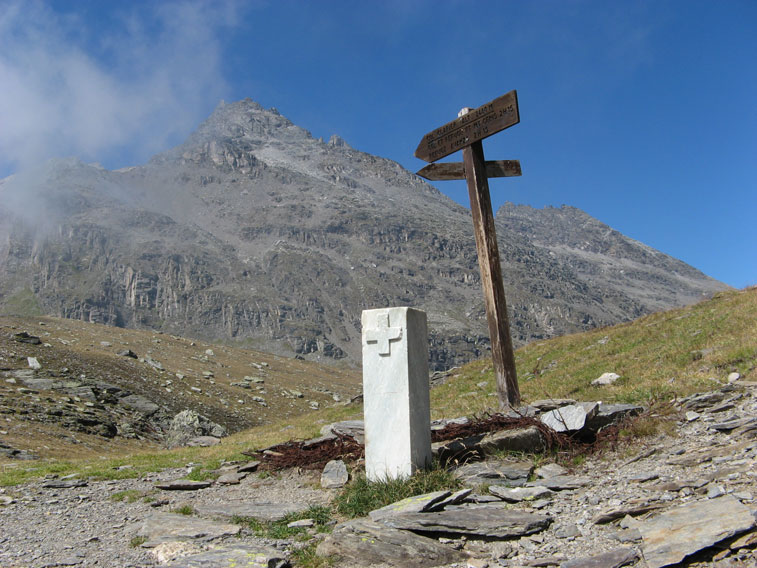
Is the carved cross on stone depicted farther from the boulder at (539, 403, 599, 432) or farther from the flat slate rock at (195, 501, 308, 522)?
the boulder at (539, 403, 599, 432)

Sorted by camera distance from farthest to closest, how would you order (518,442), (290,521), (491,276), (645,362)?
1. (645,362)
2. (491,276)
3. (518,442)
4. (290,521)

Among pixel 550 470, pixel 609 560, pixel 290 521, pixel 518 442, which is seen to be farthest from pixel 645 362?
pixel 290 521

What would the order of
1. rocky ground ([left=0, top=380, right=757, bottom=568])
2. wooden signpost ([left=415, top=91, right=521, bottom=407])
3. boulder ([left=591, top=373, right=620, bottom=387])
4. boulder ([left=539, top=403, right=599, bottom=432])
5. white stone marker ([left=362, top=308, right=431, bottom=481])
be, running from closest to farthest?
rocky ground ([left=0, top=380, right=757, bottom=568]) < white stone marker ([left=362, top=308, right=431, bottom=481]) < boulder ([left=539, top=403, right=599, bottom=432]) < wooden signpost ([left=415, top=91, right=521, bottom=407]) < boulder ([left=591, top=373, right=620, bottom=387])

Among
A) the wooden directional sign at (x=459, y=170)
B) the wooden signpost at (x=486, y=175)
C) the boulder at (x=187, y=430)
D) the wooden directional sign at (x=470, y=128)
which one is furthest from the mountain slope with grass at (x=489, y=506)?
the boulder at (x=187, y=430)

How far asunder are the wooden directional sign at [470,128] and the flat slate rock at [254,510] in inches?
371

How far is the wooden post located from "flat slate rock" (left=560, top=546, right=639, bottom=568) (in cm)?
653

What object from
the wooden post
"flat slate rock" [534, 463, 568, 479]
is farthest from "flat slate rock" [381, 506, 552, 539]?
the wooden post

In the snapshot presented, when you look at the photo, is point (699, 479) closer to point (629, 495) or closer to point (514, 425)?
point (629, 495)

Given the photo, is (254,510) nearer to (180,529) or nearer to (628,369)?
(180,529)

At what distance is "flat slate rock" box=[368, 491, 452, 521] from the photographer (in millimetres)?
7688

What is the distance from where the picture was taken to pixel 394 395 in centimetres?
975

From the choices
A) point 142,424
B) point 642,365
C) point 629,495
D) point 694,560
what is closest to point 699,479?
point 629,495

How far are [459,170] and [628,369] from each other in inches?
306

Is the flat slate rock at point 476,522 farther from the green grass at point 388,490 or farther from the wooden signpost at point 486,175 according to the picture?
the wooden signpost at point 486,175
